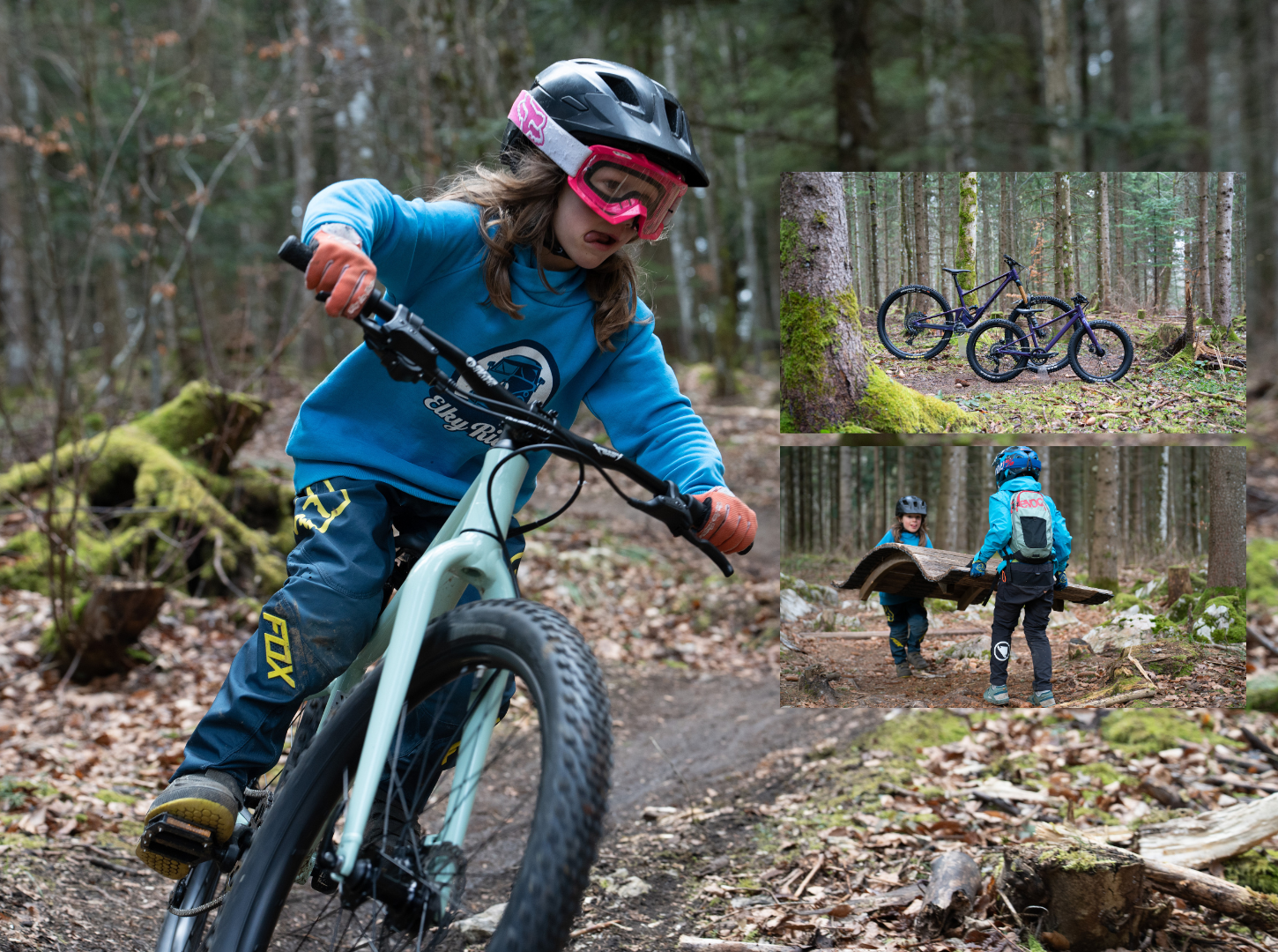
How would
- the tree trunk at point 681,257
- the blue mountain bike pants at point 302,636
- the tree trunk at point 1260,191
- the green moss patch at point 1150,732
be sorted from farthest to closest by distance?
the tree trunk at point 681,257 < the tree trunk at point 1260,191 < the green moss patch at point 1150,732 < the blue mountain bike pants at point 302,636

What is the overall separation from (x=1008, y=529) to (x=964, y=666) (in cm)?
48

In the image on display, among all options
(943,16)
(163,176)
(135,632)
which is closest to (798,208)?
(135,632)

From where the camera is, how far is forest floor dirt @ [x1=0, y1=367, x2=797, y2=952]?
304cm

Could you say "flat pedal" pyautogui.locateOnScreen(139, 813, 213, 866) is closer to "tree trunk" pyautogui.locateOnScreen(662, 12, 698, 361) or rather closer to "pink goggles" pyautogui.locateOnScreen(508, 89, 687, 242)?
"pink goggles" pyautogui.locateOnScreen(508, 89, 687, 242)

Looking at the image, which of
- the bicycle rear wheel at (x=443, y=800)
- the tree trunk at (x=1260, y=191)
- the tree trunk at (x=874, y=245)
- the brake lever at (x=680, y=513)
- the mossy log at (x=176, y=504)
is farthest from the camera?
the tree trunk at (x=1260, y=191)

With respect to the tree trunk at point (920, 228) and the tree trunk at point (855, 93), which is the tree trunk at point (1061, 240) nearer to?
the tree trunk at point (920, 228)

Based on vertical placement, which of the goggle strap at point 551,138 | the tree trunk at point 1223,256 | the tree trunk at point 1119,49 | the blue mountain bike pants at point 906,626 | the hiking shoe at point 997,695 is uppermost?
the tree trunk at point 1119,49

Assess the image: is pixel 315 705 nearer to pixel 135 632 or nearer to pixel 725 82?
pixel 135 632

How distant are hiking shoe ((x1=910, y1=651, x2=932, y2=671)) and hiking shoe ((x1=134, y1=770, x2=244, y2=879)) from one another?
2047mm

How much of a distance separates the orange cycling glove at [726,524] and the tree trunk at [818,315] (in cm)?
117

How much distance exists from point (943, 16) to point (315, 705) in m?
17.6

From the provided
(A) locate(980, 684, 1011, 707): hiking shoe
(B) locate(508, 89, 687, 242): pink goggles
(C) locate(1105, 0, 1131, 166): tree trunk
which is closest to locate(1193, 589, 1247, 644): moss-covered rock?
(A) locate(980, 684, 1011, 707): hiking shoe

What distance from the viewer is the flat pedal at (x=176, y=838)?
2109mm

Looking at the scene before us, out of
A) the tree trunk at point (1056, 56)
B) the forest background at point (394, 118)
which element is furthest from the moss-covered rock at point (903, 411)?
the tree trunk at point (1056, 56)
